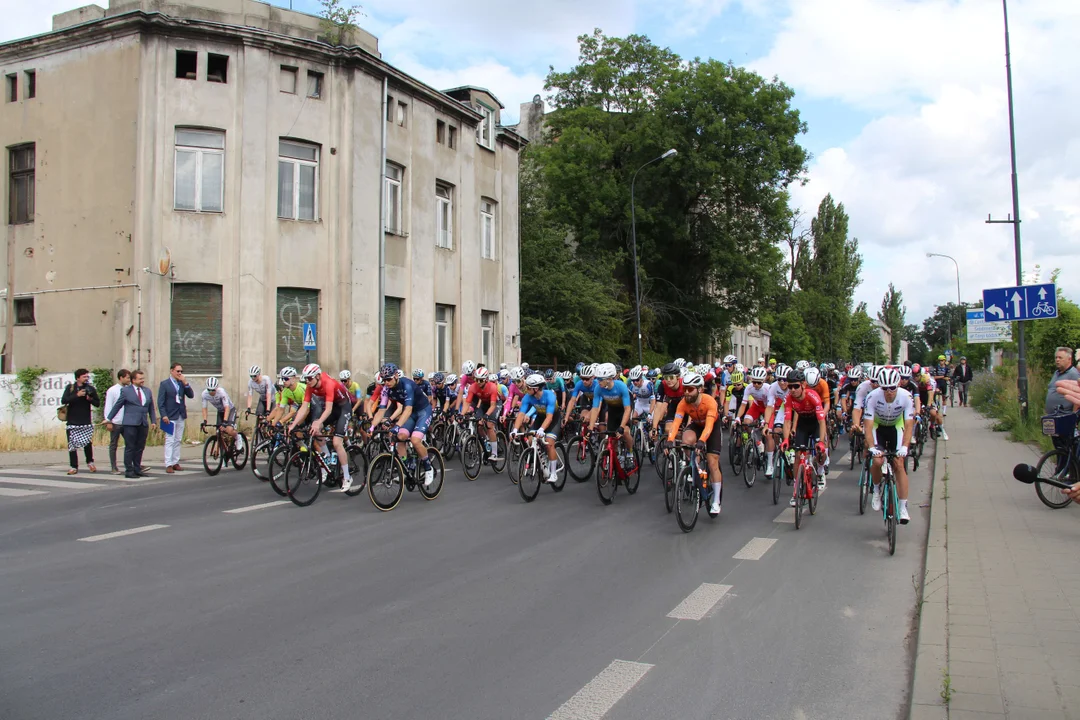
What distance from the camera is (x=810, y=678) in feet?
15.2

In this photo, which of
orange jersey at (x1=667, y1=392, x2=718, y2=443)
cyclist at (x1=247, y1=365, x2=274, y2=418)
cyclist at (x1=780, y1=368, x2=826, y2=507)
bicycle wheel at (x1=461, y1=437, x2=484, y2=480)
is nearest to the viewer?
orange jersey at (x1=667, y1=392, x2=718, y2=443)

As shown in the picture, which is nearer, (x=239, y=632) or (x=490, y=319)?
(x=239, y=632)

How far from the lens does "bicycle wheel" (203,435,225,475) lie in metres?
14.4

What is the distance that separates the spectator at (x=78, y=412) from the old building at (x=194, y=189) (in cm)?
561

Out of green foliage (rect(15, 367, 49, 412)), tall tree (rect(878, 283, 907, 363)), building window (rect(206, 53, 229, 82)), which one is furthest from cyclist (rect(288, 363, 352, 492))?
tall tree (rect(878, 283, 907, 363))

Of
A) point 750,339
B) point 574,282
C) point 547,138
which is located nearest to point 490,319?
point 574,282

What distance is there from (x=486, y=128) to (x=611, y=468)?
68.8 ft

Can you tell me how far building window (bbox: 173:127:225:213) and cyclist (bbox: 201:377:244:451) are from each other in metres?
8.05

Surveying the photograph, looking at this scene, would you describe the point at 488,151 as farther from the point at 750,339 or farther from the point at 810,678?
the point at 750,339

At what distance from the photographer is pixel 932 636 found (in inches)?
204

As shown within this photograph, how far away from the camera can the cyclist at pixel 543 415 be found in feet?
38.1

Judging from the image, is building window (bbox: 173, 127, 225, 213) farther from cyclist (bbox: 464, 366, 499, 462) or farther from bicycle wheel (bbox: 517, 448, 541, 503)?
bicycle wheel (bbox: 517, 448, 541, 503)

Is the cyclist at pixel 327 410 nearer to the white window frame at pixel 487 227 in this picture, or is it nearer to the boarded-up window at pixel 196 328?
the boarded-up window at pixel 196 328

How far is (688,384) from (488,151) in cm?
2168
